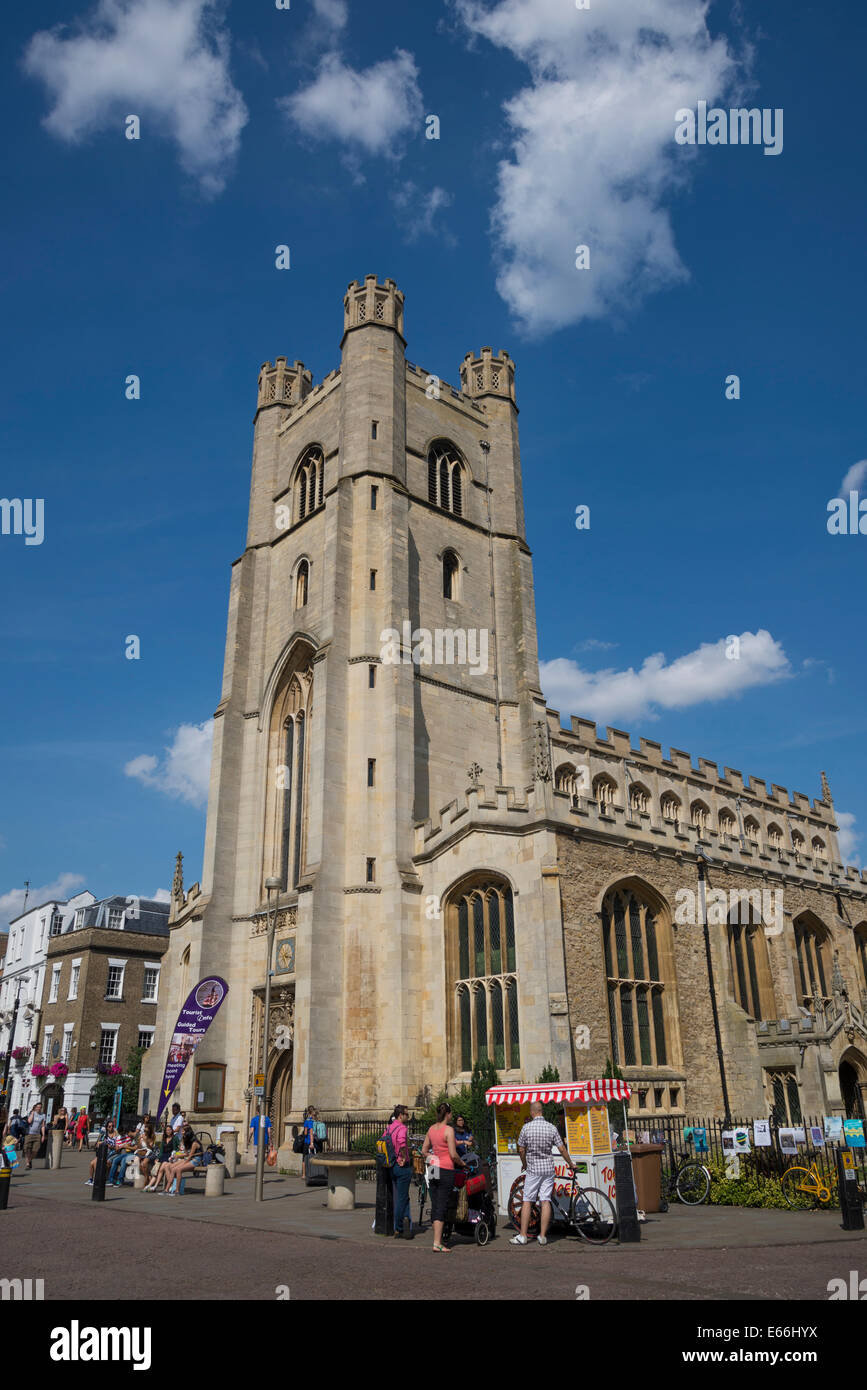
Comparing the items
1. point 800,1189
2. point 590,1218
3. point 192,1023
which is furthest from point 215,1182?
point 800,1189

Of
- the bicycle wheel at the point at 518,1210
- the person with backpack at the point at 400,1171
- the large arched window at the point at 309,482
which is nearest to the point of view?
the person with backpack at the point at 400,1171

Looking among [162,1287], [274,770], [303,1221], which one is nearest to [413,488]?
[274,770]

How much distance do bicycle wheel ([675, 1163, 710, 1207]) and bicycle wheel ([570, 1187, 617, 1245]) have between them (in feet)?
15.1

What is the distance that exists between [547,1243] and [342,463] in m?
26.3

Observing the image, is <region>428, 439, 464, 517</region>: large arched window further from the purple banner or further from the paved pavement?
the paved pavement

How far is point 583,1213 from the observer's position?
12133mm

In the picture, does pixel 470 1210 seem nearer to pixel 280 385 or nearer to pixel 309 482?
pixel 309 482

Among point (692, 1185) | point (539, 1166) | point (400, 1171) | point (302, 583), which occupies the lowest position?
point (692, 1185)

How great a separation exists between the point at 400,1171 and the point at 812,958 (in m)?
22.9

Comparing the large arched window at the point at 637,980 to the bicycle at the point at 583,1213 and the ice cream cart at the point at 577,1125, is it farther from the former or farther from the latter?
the bicycle at the point at 583,1213

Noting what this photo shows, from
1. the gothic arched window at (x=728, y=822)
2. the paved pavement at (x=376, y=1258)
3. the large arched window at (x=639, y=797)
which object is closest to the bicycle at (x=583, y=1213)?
the paved pavement at (x=376, y=1258)

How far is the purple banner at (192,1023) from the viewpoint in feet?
69.5

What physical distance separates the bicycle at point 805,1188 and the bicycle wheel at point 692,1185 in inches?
54.7

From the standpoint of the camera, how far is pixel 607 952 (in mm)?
24141
